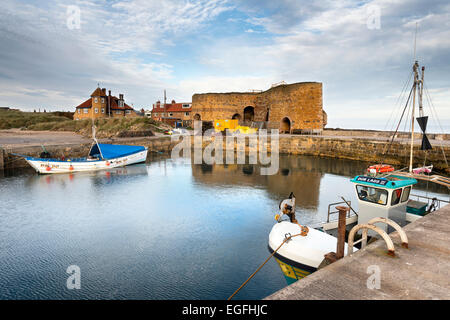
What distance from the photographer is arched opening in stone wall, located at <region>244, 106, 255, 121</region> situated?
45.9 metres

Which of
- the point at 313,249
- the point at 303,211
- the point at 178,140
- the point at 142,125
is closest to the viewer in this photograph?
the point at 313,249

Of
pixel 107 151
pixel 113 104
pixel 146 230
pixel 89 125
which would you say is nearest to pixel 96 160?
pixel 107 151

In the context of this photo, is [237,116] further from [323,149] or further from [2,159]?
[2,159]

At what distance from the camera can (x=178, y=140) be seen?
38000 mm

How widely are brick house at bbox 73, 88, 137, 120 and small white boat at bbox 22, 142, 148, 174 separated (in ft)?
98.4

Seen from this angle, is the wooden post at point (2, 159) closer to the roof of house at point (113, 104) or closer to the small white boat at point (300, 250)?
the small white boat at point (300, 250)

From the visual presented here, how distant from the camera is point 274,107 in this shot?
39344 millimetres
